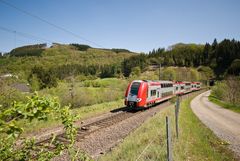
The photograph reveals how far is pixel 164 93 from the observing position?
30703 millimetres

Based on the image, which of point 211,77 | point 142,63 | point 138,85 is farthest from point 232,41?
point 138,85

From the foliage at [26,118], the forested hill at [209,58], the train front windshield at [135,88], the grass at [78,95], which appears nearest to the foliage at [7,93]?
the grass at [78,95]

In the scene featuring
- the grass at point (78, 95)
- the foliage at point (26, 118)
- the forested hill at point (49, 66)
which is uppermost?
the forested hill at point (49, 66)

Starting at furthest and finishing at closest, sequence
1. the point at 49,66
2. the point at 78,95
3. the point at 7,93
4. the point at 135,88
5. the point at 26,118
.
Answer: the point at 49,66
the point at 78,95
the point at 135,88
the point at 7,93
the point at 26,118

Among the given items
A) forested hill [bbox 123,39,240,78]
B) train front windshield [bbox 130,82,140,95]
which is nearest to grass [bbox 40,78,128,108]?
train front windshield [bbox 130,82,140,95]

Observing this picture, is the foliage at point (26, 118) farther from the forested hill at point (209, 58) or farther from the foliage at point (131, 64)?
the foliage at point (131, 64)

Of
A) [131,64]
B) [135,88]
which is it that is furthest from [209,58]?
[135,88]

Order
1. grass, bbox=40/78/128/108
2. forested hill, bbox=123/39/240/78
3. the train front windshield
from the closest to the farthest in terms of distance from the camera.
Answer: the train front windshield < grass, bbox=40/78/128/108 < forested hill, bbox=123/39/240/78

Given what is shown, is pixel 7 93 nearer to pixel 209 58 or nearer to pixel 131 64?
pixel 131 64

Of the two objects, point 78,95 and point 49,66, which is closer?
point 78,95

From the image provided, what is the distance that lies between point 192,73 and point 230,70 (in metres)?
18.8

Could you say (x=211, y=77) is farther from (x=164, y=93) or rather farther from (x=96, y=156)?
(x=96, y=156)

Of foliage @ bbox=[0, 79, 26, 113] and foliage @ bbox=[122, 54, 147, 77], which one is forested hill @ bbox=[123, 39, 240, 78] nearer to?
foliage @ bbox=[122, 54, 147, 77]

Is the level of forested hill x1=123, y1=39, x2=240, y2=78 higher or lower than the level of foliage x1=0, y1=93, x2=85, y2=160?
higher
